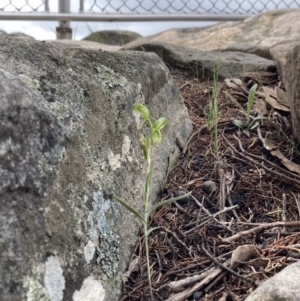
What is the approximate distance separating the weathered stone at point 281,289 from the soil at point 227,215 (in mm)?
117

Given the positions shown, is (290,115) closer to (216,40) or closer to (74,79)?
(74,79)

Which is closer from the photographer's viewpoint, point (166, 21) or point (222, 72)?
point (222, 72)

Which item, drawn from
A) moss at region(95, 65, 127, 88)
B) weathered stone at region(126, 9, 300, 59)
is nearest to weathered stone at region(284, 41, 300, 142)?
moss at region(95, 65, 127, 88)

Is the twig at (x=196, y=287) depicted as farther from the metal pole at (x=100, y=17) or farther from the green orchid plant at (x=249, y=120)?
the metal pole at (x=100, y=17)

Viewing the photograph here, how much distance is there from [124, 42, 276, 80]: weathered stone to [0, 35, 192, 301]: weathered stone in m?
1.23

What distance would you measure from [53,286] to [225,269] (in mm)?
503

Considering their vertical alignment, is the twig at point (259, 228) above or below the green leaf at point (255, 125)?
below

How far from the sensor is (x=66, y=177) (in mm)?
1269

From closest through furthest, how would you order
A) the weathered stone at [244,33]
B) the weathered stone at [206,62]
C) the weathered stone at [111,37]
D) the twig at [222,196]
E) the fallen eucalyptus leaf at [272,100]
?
the twig at [222,196]
the fallen eucalyptus leaf at [272,100]
the weathered stone at [206,62]
the weathered stone at [244,33]
the weathered stone at [111,37]

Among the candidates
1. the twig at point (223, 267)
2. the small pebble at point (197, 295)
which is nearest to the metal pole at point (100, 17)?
the twig at point (223, 267)

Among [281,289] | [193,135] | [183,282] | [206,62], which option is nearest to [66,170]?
[183,282]

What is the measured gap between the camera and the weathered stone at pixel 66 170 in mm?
1108

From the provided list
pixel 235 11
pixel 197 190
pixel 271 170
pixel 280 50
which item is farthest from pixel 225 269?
pixel 235 11

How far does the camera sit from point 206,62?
2.99 meters
